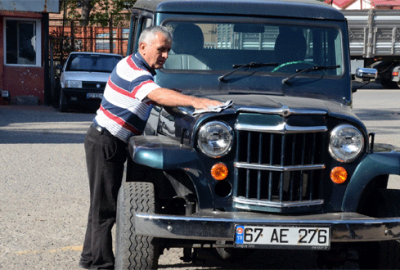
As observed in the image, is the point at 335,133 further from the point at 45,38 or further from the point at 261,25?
the point at 45,38

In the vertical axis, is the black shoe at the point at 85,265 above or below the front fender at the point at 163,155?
below

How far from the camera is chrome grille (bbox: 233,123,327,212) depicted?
3.61m

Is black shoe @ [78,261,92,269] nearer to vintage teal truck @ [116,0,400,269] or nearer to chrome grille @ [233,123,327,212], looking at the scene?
vintage teal truck @ [116,0,400,269]

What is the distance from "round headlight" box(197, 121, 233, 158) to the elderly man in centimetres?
53

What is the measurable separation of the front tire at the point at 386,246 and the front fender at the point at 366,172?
0.21 m

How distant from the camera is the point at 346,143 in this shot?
147 inches

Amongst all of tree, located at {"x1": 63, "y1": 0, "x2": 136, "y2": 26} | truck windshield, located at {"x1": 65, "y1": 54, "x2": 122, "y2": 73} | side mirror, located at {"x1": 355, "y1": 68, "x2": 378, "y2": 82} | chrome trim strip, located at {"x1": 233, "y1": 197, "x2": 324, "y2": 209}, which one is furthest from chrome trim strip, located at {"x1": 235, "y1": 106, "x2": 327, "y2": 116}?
tree, located at {"x1": 63, "y1": 0, "x2": 136, "y2": 26}

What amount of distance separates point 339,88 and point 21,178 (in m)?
4.63

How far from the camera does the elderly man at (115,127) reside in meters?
4.11

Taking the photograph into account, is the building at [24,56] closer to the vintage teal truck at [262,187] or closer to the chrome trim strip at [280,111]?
the vintage teal truck at [262,187]

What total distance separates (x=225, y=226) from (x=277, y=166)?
0.47 meters

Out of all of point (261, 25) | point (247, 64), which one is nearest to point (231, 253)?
point (247, 64)

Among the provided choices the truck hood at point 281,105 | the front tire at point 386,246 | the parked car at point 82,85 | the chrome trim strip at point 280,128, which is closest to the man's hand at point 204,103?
the truck hood at point 281,105

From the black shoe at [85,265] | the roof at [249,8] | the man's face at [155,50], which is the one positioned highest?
the roof at [249,8]
